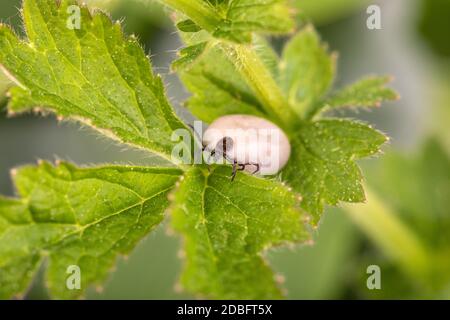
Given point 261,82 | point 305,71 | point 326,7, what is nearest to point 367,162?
point 326,7

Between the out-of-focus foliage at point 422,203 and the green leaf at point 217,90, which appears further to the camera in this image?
the out-of-focus foliage at point 422,203

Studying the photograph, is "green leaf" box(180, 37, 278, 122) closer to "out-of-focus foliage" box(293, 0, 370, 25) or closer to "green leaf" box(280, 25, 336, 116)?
"green leaf" box(280, 25, 336, 116)

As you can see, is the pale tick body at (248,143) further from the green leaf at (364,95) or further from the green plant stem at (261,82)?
the green leaf at (364,95)

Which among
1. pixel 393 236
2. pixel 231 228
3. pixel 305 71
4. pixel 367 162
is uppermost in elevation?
pixel 367 162

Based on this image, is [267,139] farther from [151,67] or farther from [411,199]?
[411,199]

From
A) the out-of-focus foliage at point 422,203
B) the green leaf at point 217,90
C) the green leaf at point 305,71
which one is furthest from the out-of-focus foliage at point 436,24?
the green leaf at point 217,90

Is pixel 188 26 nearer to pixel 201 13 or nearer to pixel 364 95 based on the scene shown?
pixel 201 13

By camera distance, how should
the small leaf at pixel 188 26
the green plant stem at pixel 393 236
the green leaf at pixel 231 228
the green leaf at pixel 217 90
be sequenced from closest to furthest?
the green leaf at pixel 231 228
the small leaf at pixel 188 26
the green leaf at pixel 217 90
the green plant stem at pixel 393 236
